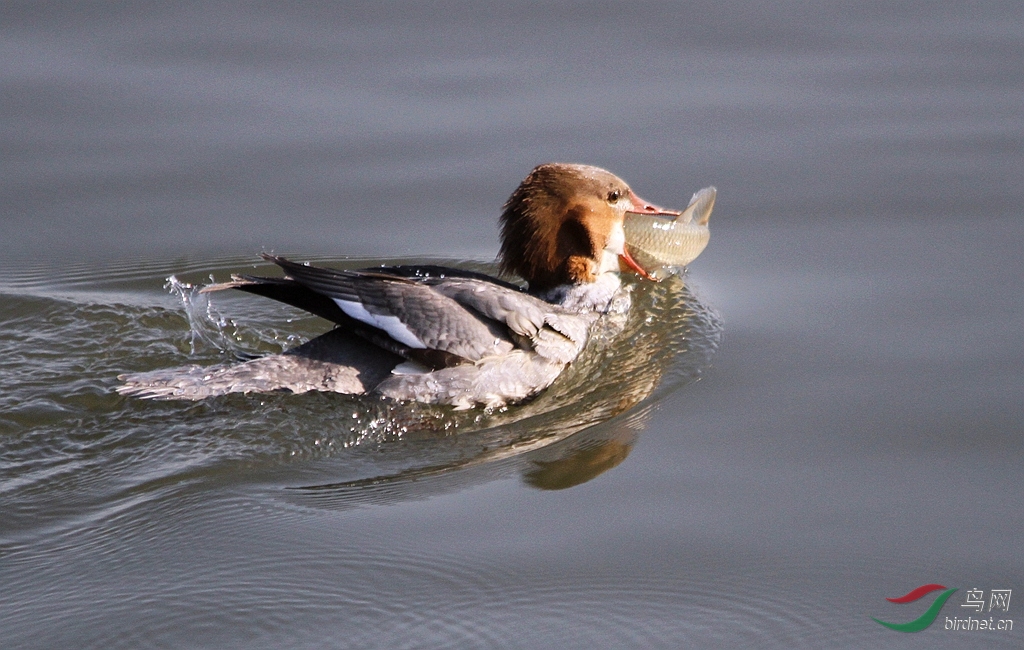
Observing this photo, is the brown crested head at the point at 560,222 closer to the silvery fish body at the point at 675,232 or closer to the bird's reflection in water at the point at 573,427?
the silvery fish body at the point at 675,232

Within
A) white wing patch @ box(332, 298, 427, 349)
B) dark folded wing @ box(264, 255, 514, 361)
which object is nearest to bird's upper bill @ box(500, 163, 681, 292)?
dark folded wing @ box(264, 255, 514, 361)

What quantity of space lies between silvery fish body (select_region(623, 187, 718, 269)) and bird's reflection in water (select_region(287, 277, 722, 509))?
243 mm

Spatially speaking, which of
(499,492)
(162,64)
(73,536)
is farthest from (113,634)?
(162,64)

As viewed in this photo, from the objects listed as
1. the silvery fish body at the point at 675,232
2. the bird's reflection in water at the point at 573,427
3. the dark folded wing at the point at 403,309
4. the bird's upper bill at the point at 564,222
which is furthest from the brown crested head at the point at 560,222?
the dark folded wing at the point at 403,309

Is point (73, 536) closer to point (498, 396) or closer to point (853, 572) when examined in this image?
point (498, 396)

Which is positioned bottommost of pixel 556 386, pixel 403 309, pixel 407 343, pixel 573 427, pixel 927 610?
pixel 927 610

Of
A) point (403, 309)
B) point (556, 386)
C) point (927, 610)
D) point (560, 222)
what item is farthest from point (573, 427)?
point (927, 610)

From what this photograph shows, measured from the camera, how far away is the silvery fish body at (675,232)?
806 centimetres

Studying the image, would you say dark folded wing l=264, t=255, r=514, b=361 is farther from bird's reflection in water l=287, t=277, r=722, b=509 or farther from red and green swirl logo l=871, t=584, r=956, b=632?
red and green swirl logo l=871, t=584, r=956, b=632

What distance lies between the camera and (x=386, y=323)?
22.6ft

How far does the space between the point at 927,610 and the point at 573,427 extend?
2.25 m

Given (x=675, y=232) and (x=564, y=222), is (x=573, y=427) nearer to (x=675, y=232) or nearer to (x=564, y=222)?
(x=564, y=222)

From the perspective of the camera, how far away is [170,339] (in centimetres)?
759

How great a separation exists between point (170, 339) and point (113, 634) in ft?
10.5
